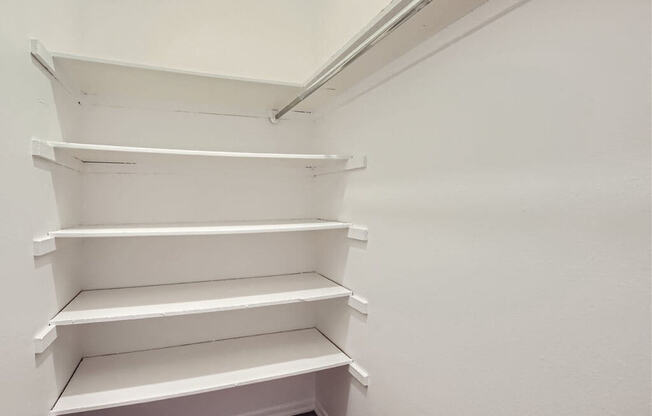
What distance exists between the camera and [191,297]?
62.2 inches

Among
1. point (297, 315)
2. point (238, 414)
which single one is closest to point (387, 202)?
point (297, 315)

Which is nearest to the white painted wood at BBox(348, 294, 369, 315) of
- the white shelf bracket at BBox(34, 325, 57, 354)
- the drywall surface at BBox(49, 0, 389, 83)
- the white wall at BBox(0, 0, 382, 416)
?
the white wall at BBox(0, 0, 382, 416)

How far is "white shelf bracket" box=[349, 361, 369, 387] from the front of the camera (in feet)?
4.85

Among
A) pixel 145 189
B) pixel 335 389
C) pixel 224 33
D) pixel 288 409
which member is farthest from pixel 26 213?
pixel 288 409

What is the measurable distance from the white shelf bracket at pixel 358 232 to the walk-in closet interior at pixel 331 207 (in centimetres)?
3

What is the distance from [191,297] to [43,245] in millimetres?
655

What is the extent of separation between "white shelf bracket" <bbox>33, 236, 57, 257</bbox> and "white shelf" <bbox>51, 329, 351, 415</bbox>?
0.64 metres

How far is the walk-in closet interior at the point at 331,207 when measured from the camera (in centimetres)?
66

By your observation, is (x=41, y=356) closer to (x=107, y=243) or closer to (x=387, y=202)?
(x=107, y=243)

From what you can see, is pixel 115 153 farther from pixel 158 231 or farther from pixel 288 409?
pixel 288 409

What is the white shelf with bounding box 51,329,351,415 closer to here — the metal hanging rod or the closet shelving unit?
the closet shelving unit

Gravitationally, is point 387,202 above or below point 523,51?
below

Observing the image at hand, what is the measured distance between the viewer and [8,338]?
937 millimetres

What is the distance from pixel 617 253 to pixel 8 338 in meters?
1.59
